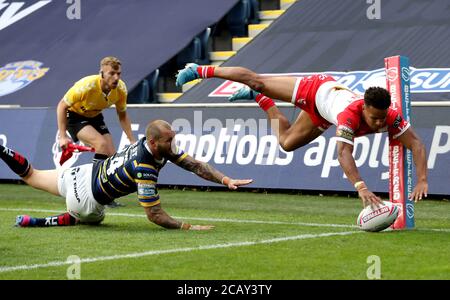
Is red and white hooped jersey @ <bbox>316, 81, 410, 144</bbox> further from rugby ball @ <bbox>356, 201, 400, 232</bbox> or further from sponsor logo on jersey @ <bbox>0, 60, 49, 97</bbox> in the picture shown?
sponsor logo on jersey @ <bbox>0, 60, 49, 97</bbox>

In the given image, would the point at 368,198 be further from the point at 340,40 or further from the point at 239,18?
the point at 239,18

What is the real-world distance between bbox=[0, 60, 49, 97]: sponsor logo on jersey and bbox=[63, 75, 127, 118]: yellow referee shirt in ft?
30.6

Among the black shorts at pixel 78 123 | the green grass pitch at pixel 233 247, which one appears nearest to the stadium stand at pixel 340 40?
the black shorts at pixel 78 123

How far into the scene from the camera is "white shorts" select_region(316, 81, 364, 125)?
11039 millimetres

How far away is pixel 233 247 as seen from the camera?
373 inches

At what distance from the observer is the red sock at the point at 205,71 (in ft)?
39.7

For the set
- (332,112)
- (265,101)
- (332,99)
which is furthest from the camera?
(265,101)

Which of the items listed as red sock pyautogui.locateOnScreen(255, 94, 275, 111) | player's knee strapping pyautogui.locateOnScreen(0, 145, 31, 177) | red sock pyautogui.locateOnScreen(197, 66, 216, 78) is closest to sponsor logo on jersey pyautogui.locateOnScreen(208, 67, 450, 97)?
red sock pyautogui.locateOnScreen(255, 94, 275, 111)

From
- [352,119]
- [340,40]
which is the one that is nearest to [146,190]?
[352,119]

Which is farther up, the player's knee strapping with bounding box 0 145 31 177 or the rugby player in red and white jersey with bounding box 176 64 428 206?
the rugby player in red and white jersey with bounding box 176 64 428 206

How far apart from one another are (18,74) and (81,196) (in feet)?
44.5

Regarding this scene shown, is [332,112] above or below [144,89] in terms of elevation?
above

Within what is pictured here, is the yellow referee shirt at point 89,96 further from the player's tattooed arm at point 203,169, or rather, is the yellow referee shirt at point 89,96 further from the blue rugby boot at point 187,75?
the player's tattooed arm at point 203,169
